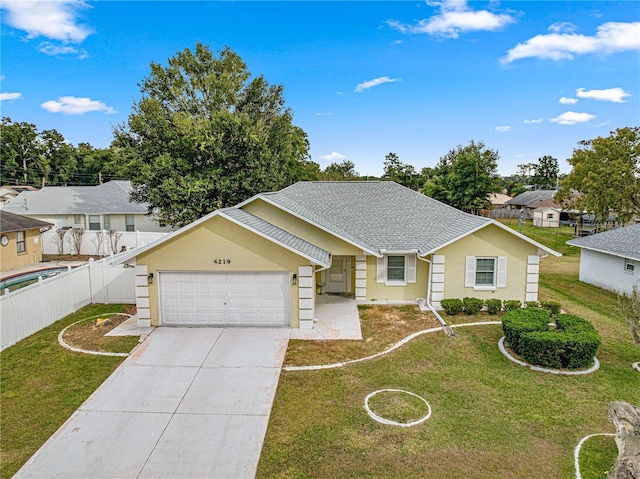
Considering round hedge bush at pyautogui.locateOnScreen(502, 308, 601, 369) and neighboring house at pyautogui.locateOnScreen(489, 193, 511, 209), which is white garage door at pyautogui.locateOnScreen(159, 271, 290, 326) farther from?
neighboring house at pyautogui.locateOnScreen(489, 193, 511, 209)

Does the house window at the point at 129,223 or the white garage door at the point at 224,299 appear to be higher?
the house window at the point at 129,223

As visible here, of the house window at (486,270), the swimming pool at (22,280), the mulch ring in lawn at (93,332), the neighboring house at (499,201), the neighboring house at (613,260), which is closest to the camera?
the mulch ring in lawn at (93,332)

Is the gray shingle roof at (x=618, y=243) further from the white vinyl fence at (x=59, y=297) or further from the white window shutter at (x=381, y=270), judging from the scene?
the white vinyl fence at (x=59, y=297)

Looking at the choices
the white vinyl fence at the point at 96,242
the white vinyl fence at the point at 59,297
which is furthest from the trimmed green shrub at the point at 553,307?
the white vinyl fence at the point at 96,242

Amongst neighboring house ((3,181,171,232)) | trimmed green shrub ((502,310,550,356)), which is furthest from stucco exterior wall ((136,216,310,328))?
neighboring house ((3,181,171,232))

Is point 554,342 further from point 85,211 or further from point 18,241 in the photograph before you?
point 85,211

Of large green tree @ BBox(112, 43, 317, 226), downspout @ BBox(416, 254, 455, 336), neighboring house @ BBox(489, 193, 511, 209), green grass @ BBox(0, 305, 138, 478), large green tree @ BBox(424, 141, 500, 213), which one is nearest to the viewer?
green grass @ BBox(0, 305, 138, 478)

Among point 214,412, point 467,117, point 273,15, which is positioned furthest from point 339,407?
point 467,117
